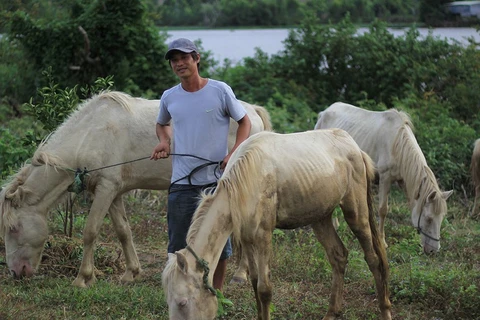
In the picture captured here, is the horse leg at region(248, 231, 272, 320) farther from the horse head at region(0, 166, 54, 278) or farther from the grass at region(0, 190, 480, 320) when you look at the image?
the horse head at region(0, 166, 54, 278)

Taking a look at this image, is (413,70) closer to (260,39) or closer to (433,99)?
(433,99)

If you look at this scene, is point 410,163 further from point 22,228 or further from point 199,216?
point 199,216

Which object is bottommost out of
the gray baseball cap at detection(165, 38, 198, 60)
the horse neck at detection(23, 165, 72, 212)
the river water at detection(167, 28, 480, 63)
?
the river water at detection(167, 28, 480, 63)

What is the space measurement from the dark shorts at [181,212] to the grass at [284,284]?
2.20ft

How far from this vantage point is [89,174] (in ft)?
24.1

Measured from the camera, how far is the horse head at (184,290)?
4910 mm

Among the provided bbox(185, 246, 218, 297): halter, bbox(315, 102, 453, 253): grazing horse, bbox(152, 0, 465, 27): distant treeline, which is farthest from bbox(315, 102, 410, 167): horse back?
bbox(152, 0, 465, 27): distant treeline

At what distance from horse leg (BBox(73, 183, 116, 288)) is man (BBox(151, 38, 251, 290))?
1537mm

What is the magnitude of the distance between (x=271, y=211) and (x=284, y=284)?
180cm

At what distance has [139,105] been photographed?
7730 millimetres

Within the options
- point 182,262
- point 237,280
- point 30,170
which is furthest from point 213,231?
point 30,170

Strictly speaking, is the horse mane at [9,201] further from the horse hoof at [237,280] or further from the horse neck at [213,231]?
the horse neck at [213,231]

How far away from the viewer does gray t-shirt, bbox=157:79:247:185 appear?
5758mm

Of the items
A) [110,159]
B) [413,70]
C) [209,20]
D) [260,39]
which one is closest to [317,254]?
[110,159]
